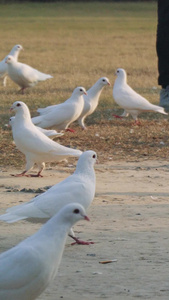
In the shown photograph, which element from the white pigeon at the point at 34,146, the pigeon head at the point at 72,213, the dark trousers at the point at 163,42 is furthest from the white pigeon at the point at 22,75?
the pigeon head at the point at 72,213

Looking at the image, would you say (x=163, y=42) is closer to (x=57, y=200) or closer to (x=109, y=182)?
(x=109, y=182)

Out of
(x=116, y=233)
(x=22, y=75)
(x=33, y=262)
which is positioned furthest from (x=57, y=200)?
(x=22, y=75)

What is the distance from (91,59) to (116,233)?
14.9 metres

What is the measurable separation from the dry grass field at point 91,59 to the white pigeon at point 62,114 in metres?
0.24

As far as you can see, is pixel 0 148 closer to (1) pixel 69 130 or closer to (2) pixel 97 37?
(1) pixel 69 130

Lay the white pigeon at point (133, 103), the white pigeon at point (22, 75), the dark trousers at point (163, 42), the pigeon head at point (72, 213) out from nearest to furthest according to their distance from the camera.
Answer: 1. the pigeon head at point (72, 213)
2. the white pigeon at point (133, 103)
3. the dark trousers at point (163, 42)
4. the white pigeon at point (22, 75)

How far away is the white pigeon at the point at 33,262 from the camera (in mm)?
4035

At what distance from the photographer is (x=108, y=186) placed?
7.99 m

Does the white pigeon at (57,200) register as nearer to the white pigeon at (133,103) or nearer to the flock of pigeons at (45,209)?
the flock of pigeons at (45,209)

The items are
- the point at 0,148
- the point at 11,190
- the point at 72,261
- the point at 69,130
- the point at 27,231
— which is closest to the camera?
the point at 72,261

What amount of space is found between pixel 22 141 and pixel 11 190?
86cm

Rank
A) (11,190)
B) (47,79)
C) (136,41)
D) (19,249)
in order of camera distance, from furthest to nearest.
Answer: (136,41) < (47,79) < (11,190) < (19,249)

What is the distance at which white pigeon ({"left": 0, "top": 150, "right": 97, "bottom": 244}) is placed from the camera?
217 inches

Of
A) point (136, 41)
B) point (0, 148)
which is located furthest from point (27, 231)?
point (136, 41)
